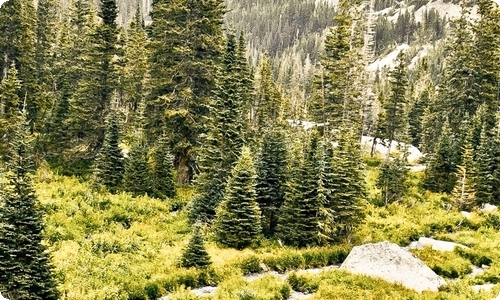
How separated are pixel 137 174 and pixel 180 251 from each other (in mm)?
10851

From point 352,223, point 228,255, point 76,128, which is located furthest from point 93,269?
point 76,128

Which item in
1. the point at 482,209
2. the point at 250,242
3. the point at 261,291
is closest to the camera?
the point at 261,291

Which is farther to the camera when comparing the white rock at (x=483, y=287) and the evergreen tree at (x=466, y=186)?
the evergreen tree at (x=466, y=186)

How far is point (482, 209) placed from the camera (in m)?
34.7

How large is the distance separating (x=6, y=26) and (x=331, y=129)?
32.3m

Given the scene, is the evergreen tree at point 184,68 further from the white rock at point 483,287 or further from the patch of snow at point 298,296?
the white rock at point 483,287

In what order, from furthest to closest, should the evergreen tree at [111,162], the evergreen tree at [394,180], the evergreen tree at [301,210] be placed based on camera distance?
the evergreen tree at [394,180], the evergreen tree at [111,162], the evergreen tree at [301,210]

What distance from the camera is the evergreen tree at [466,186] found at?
34.4 m

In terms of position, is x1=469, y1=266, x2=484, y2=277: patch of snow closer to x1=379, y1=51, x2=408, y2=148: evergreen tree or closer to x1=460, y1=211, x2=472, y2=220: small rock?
x1=460, y1=211, x2=472, y2=220: small rock

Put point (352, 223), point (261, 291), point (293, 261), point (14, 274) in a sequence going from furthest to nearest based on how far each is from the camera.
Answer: point (352, 223), point (293, 261), point (261, 291), point (14, 274)

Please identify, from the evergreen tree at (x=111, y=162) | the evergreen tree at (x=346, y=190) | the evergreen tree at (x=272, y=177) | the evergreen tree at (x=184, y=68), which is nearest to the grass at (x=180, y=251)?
the evergreen tree at (x=111, y=162)

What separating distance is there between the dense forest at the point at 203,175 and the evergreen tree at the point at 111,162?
10 centimetres

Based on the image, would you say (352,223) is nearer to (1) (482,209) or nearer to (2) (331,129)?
(1) (482,209)

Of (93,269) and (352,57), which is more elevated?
(352,57)
